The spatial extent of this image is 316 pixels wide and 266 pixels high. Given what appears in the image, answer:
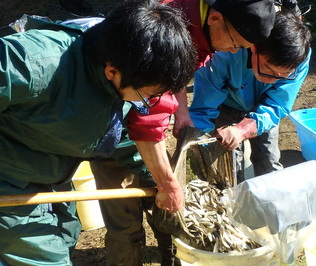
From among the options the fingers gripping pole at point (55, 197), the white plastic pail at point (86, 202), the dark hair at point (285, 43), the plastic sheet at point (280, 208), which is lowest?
the white plastic pail at point (86, 202)

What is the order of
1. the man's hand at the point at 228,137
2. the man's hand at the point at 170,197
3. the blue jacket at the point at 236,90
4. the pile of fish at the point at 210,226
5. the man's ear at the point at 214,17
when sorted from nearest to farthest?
1. the man's hand at the point at 170,197
2. the man's ear at the point at 214,17
3. the pile of fish at the point at 210,226
4. the man's hand at the point at 228,137
5. the blue jacket at the point at 236,90

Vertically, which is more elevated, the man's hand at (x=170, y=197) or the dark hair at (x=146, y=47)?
the dark hair at (x=146, y=47)

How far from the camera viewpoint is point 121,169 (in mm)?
3232

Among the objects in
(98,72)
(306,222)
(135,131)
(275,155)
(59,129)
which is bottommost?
(275,155)

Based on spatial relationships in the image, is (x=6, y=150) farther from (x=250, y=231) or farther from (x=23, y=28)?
(x=250, y=231)

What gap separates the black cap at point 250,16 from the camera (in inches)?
108

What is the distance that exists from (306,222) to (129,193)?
0.93 meters

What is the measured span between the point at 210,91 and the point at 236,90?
0.18 m

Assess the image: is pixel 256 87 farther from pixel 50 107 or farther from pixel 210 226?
pixel 50 107

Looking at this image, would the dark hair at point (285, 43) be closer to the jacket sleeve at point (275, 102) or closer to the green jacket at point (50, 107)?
the jacket sleeve at point (275, 102)

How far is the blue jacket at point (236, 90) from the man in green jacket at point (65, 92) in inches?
40.0

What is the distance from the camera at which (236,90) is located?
11.7ft

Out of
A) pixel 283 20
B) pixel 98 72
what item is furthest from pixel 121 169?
pixel 283 20

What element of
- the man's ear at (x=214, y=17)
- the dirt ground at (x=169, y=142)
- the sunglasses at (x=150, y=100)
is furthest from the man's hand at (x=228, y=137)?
the dirt ground at (x=169, y=142)
